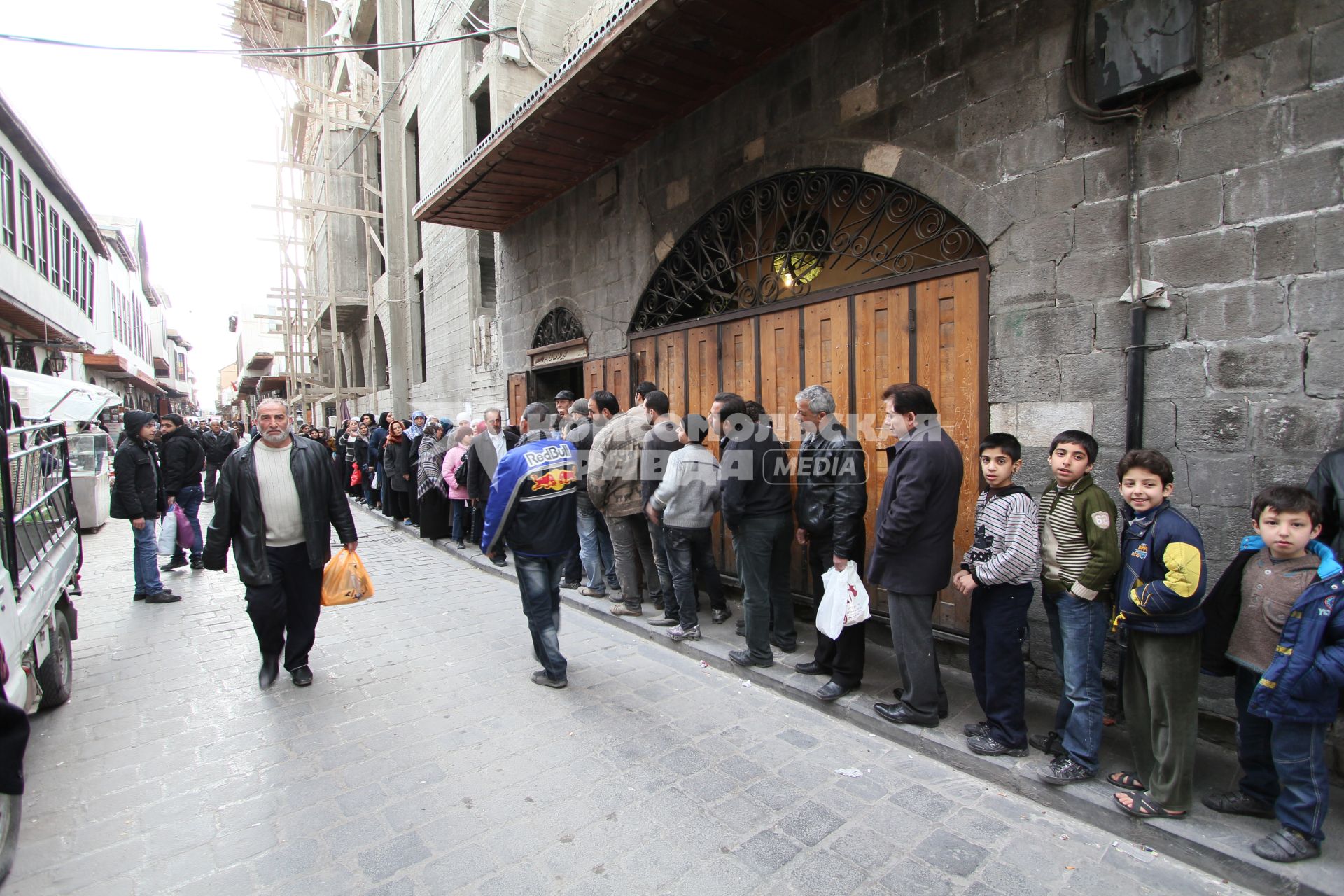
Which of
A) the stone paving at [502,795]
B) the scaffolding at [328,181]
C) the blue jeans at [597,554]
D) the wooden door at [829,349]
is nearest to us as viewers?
the stone paving at [502,795]

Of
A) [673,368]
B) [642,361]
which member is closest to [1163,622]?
[673,368]

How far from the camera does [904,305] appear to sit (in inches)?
176

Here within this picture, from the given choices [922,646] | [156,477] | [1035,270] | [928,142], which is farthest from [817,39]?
[156,477]

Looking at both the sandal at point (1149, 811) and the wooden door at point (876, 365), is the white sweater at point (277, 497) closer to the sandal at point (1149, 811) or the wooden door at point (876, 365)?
the wooden door at point (876, 365)

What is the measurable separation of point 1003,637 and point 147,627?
264 inches

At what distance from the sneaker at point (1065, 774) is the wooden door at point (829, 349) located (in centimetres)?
260

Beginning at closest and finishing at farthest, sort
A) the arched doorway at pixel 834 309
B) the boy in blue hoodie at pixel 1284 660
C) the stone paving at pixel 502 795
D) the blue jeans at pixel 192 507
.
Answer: the boy in blue hoodie at pixel 1284 660 < the stone paving at pixel 502 795 < the arched doorway at pixel 834 309 < the blue jeans at pixel 192 507

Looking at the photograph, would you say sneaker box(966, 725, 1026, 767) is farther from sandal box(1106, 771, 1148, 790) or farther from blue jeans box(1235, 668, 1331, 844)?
blue jeans box(1235, 668, 1331, 844)

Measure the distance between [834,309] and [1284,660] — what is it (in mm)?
3325

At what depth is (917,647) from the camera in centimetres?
348

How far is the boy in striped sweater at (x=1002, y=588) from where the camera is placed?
3098 mm

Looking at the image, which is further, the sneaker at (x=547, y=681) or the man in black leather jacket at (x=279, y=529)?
the sneaker at (x=547, y=681)

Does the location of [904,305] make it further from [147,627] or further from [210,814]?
[147,627]

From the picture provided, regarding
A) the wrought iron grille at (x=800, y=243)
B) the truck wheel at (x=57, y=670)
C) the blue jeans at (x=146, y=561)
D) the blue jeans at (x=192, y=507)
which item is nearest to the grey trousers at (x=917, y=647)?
the wrought iron grille at (x=800, y=243)
